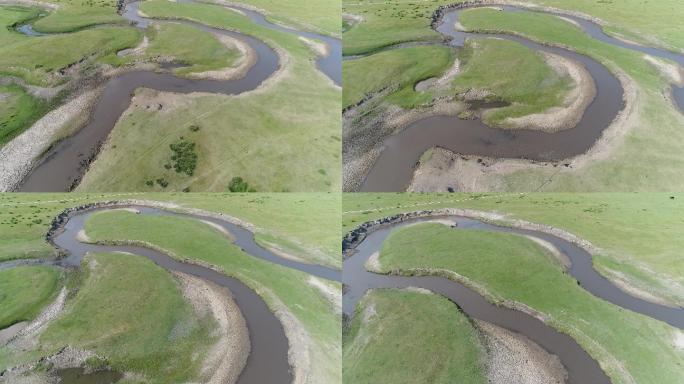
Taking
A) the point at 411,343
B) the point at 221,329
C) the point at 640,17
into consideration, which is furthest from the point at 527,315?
the point at 640,17

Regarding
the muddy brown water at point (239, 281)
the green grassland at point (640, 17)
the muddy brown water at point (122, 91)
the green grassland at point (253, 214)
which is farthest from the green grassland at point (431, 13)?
the muddy brown water at point (239, 281)

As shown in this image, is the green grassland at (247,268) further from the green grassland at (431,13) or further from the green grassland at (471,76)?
the green grassland at (431,13)

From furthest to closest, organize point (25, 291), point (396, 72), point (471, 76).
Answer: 1. point (396, 72)
2. point (471, 76)
3. point (25, 291)

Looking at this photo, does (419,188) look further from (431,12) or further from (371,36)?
(431,12)

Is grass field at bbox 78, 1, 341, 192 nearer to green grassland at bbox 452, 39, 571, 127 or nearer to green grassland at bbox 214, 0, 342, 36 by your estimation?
green grassland at bbox 452, 39, 571, 127

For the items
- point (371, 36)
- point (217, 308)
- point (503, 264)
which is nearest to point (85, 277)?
point (217, 308)

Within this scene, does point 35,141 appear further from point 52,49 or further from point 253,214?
point 253,214
